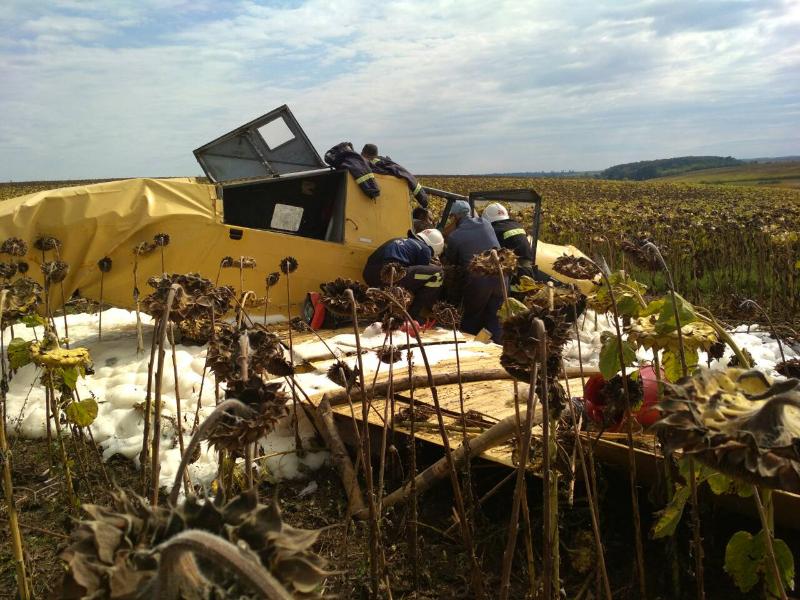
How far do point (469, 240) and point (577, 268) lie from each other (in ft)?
17.3

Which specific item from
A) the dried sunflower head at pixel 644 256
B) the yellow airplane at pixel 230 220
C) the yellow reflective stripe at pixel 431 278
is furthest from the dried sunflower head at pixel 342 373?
the yellow reflective stripe at pixel 431 278

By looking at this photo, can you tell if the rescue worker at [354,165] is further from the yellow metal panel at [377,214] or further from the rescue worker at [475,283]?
the rescue worker at [475,283]

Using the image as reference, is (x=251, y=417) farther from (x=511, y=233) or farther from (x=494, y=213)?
(x=494, y=213)

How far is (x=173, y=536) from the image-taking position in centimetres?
89

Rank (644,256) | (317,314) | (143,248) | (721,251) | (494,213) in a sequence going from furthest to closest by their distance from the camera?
A: (721,251), (494,213), (317,314), (143,248), (644,256)

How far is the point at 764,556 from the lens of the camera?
2.17 m

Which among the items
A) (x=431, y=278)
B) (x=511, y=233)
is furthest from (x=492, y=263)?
(x=511, y=233)

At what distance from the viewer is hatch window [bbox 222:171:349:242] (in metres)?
7.71

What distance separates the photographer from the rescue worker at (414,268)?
23.7ft

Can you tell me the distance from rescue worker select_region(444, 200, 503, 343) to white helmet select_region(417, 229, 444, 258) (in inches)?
4.2

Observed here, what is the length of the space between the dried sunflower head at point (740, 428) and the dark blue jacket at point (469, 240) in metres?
6.65

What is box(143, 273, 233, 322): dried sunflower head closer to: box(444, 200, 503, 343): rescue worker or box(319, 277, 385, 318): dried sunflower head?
box(319, 277, 385, 318): dried sunflower head

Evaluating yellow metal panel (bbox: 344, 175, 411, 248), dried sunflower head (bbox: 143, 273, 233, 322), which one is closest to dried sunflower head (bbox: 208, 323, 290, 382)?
dried sunflower head (bbox: 143, 273, 233, 322)

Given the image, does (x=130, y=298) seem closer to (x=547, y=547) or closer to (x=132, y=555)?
(x=547, y=547)
